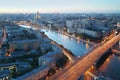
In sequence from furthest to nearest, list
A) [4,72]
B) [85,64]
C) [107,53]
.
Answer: [107,53] → [85,64] → [4,72]

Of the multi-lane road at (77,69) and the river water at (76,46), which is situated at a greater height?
the multi-lane road at (77,69)

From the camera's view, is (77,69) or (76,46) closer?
(77,69)

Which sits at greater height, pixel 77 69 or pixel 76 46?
pixel 77 69

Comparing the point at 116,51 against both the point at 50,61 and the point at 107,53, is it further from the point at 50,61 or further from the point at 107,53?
the point at 50,61

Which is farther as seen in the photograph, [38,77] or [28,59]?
[28,59]

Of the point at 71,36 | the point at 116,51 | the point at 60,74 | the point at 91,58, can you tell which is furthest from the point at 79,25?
the point at 60,74

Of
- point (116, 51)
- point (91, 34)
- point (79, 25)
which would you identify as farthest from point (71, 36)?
point (116, 51)

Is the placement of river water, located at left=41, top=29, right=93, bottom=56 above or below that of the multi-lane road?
below

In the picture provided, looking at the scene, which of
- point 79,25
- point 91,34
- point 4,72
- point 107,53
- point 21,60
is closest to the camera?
point 4,72

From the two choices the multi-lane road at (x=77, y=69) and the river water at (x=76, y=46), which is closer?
the multi-lane road at (x=77, y=69)

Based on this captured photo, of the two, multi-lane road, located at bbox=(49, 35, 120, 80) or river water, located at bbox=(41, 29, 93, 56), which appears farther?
river water, located at bbox=(41, 29, 93, 56)
